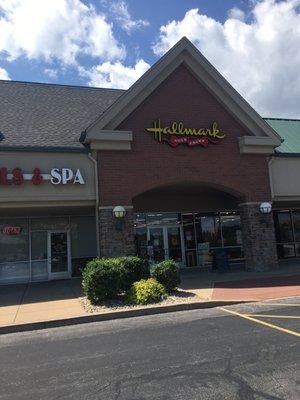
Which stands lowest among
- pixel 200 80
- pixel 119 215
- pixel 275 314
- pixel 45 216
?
pixel 275 314

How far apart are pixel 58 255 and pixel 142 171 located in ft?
20.3

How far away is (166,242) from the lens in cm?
2216

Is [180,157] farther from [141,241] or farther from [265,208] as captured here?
[141,241]

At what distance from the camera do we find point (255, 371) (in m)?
6.12

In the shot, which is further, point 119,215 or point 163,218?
point 163,218

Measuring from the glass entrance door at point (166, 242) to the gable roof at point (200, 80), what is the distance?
20.4ft

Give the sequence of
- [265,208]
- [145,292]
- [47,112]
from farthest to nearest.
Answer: [47,112], [265,208], [145,292]

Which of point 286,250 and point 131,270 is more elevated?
point 286,250

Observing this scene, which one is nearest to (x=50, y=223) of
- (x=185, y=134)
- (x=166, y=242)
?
(x=166, y=242)

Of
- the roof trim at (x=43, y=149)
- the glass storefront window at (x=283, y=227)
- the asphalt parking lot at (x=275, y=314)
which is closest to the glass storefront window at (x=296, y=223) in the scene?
the glass storefront window at (x=283, y=227)

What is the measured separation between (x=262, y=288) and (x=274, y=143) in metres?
7.51

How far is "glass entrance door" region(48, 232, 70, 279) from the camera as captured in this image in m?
20.5

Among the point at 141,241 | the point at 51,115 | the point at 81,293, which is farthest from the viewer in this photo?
the point at 141,241

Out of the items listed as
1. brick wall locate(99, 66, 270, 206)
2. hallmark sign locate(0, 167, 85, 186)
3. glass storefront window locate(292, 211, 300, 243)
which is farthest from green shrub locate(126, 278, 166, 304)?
glass storefront window locate(292, 211, 300, 243)
